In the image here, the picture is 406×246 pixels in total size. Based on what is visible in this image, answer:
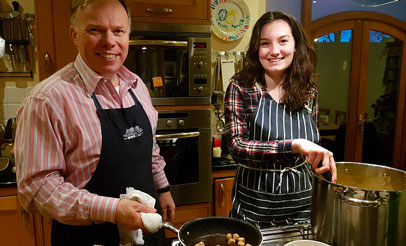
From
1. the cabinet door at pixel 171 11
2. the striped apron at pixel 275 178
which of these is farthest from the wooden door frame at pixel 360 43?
the striped apron at pixel 275 178

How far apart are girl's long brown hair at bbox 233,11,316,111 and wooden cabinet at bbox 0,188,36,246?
5.22ft

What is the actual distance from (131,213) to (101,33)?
22.9 inches

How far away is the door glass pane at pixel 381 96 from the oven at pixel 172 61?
2.01 metres

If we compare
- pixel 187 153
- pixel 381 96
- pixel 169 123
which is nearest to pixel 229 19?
pixel 169 123

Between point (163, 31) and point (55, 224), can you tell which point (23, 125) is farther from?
point (163, 31)

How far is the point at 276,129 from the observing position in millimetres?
1290

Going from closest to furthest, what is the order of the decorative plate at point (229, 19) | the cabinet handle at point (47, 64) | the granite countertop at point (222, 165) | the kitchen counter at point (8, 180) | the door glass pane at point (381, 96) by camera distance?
the kitchen counter at point (8, 180), the cabinet handle at point (47, 64), the granite countertop at point (222, 165), the decorative plate at point (229, 19), the door glass pane at point (381, 96)

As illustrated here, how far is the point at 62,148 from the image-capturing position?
0.98 meters

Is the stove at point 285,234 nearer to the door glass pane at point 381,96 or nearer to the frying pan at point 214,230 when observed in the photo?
the frying pan at point 214,230

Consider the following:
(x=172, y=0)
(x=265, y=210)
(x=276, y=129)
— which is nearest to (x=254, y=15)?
(x=172, y=0)

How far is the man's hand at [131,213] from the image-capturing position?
856 mm

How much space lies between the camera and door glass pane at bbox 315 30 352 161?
3.09 metres

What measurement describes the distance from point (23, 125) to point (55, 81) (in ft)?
0.58

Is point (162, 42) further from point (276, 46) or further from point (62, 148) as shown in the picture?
point (62, 148)
